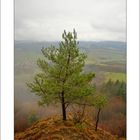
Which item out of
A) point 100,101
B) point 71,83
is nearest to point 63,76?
point 71,83

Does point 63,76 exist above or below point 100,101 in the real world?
above
